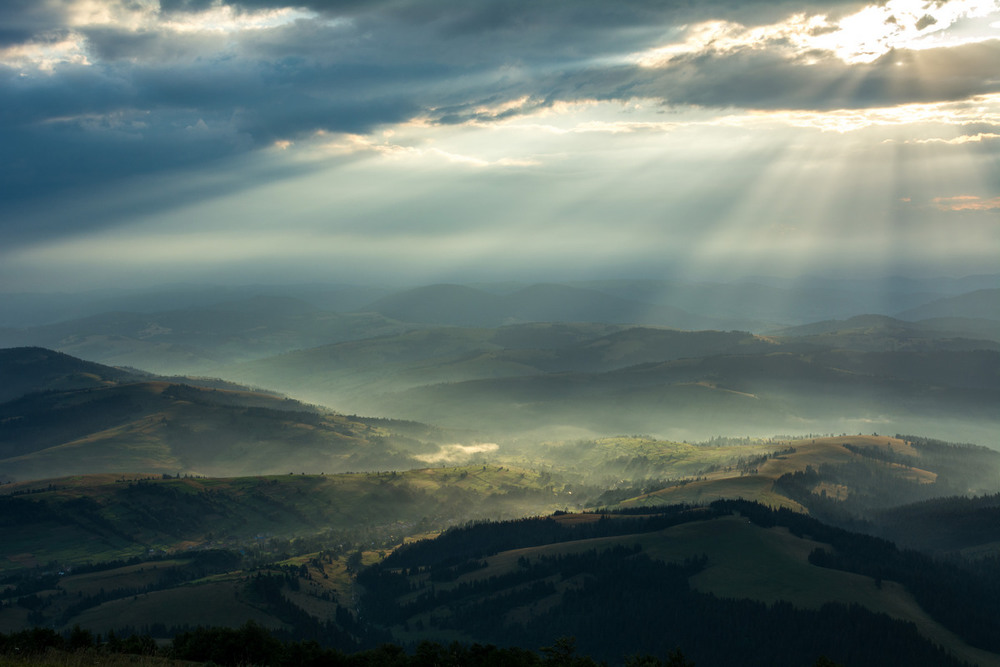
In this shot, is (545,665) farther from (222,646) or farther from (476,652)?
(222,646)

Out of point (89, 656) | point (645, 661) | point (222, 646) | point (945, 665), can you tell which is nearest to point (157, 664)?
point (89, 656)

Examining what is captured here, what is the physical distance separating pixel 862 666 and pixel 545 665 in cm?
13046

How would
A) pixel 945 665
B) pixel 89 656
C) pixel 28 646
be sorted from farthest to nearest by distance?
pixel 945 665
pixel 28 646
pixel 89 656

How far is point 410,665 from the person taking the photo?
367 feet

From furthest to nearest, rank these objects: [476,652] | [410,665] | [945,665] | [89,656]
Answer: [945,665] < [476,652] < [410,665] < [89,656]

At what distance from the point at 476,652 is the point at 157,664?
5894 cm

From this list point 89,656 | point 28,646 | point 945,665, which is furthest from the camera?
point 945,665

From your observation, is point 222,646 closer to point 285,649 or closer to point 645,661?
point 285,649

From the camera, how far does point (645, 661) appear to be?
Answer: 381ft

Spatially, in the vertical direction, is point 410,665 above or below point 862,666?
above

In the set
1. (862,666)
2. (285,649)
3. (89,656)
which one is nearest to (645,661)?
(285,649)

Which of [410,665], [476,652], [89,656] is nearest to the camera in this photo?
[89,656]

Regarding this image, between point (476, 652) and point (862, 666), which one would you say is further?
point (862, 666)

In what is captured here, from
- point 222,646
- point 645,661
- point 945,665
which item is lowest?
point 945,665
